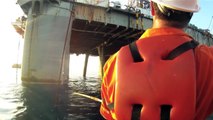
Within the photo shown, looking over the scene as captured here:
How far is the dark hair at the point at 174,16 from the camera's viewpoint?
9.29ft

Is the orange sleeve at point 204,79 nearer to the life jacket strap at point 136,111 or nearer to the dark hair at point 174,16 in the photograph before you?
the dark hair at point 174,16

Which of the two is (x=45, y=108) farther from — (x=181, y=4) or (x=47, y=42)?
(x=181, y=4)

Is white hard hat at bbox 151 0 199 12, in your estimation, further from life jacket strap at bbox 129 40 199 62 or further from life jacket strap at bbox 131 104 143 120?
life jacket strap at bbox 131 104 143 120

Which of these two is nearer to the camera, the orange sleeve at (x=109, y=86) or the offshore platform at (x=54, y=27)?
the orange sleeve at (x=109, y=86)

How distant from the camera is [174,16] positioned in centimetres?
285

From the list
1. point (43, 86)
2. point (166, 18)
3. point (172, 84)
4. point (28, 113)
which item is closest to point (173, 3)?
point (166, 18)

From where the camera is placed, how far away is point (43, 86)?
3117cm

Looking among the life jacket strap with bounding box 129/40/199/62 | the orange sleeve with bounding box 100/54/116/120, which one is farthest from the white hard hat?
the orange sleeve with bounding box 100/54/116/120

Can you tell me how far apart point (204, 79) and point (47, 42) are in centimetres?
3095

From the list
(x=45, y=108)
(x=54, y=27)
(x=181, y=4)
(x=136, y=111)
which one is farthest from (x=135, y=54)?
(x=54, y=27)

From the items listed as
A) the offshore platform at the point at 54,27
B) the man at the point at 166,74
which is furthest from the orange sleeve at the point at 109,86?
the offshore platform at the point at 54,27

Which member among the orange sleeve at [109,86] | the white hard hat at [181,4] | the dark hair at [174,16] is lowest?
the orange sleeve at [109,86]

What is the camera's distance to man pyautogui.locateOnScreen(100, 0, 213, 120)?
8.34 feet

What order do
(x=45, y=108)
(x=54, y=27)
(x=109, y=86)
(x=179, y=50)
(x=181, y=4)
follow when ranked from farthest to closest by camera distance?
(x=54, y=27) → (x=45, y=108) → (x=109, y=86) → (x=181, y=4) → (x=179, y=50)
